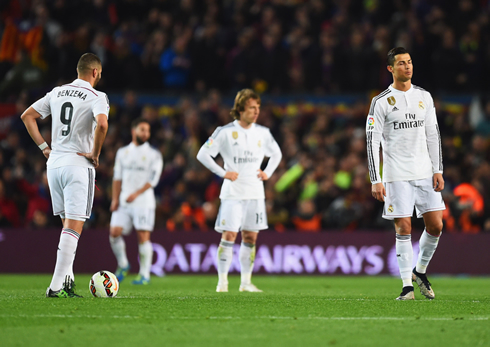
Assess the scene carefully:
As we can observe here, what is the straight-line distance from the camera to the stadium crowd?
1573 cm

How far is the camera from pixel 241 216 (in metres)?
9.84

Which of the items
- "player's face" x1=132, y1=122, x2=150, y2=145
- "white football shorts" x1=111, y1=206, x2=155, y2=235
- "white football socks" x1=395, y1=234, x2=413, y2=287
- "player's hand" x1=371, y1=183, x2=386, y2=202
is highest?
"player's face" x1=132, y1=122, x2=150, y2=145

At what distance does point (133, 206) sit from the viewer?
12.4 m

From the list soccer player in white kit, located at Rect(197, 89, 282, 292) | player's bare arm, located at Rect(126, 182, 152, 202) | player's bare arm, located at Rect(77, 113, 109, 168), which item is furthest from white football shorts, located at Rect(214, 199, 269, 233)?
player's bare arm, located at Rect(126, 182, 152, 202)

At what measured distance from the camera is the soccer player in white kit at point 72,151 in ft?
24.9

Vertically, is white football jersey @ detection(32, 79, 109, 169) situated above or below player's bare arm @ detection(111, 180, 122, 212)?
above

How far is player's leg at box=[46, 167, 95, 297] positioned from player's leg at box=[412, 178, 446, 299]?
352 centimetres

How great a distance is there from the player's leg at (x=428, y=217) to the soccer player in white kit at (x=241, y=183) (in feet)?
7.82

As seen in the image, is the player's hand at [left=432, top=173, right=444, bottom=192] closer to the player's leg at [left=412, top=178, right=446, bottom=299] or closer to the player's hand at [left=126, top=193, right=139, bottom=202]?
the player's leg at [left=412, top=178, right=446, bottom=299]

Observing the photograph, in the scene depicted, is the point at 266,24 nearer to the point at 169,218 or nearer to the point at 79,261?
the point at 169,218

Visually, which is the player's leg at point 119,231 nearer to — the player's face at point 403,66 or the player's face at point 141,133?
the player's face at point 141,133

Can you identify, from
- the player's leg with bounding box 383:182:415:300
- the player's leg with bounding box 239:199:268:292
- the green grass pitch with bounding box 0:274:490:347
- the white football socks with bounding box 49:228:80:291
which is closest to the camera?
the green grass pitch with bounding box 0:274:490:347

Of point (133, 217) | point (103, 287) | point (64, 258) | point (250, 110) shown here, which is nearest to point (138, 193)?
point (133, 217)

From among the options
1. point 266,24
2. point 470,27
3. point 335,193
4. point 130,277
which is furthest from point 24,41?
point 470,27
